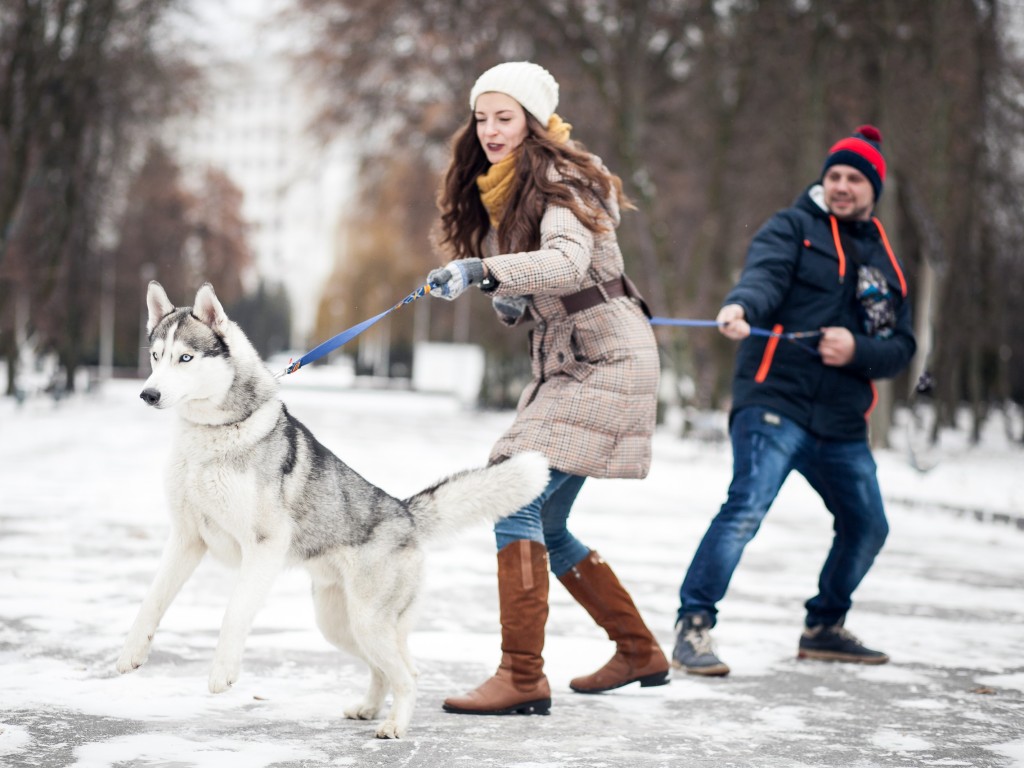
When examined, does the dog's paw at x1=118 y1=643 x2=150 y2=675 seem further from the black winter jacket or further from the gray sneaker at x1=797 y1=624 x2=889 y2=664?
the gray sneaker at x1=797 y1=624 x2=889 y2=664

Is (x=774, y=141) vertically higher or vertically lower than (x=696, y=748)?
higher

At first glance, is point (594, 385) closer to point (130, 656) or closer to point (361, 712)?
point (361, 712)

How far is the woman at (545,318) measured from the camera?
4.90 m

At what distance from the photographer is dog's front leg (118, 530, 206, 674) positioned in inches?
172

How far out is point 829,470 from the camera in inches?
244

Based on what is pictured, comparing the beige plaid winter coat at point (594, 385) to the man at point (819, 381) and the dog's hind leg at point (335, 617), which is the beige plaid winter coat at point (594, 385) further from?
the man at point (819, 381)

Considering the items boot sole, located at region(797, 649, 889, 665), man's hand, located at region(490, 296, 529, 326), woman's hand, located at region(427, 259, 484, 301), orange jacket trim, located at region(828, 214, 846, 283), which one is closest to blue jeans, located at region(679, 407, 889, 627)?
boot sole, located at region(797, 649, 889, 665)

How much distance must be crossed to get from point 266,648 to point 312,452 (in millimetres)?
1652

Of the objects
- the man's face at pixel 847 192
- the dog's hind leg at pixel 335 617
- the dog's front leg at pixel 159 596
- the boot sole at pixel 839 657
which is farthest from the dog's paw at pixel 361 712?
the man's face at pixel 847 192

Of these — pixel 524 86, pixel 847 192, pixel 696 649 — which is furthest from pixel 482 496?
pixel 847 192

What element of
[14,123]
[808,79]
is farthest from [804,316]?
[14,123]

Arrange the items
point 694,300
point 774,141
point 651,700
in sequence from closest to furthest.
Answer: point 651,700
point 694,300
point 774,141

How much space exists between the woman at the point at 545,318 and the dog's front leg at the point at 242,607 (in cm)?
95

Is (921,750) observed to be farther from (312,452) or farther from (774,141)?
(774,141)
